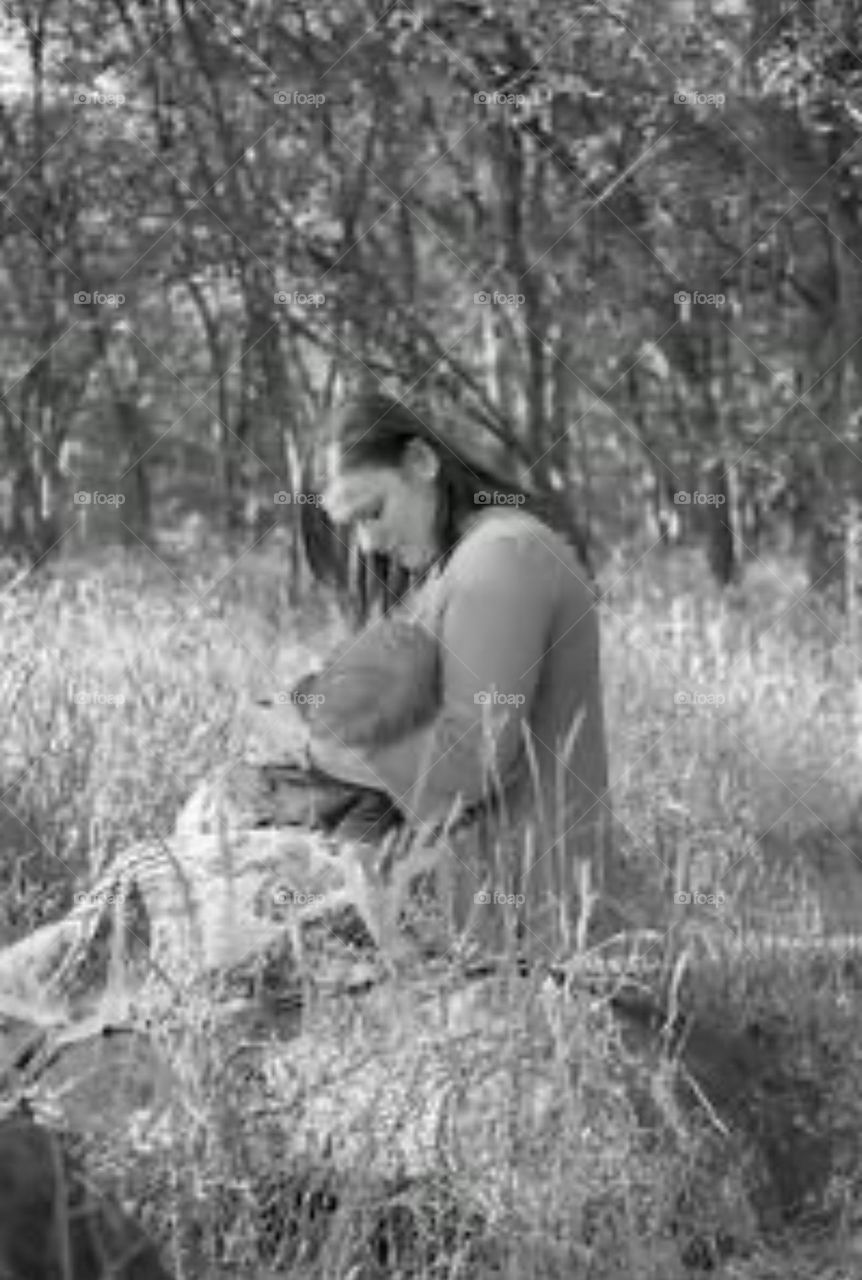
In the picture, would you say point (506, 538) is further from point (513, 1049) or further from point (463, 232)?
point (463, 232)

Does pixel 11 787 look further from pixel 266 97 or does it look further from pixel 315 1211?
pixel 266 97

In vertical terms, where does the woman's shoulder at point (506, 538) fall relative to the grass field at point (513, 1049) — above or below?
above

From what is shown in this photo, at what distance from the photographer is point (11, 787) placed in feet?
16.3

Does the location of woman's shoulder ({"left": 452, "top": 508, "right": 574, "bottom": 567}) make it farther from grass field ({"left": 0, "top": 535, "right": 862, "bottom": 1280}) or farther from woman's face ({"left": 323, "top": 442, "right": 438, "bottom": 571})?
grass field ({"left": 0, "top": 535, "right": 862, "bottom": 1280})

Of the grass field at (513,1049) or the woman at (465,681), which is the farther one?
the woman at (465,681)

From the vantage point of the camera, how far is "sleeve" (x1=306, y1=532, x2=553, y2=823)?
155 inches

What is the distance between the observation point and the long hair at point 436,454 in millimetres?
4086

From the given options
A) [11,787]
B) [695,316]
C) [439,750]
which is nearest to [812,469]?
[695,316]

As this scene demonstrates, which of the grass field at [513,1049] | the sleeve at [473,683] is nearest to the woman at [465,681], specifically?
the sleeve at [473,683]

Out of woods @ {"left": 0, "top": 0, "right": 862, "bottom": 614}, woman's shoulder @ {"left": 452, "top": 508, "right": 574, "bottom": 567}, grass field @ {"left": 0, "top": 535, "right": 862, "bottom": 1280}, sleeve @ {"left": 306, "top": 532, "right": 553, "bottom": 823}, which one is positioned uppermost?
woods @ {"left": 0, "top": 0, "right": 862, "bottom": 614}

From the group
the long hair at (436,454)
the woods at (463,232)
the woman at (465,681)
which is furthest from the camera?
the woods at (463,232)

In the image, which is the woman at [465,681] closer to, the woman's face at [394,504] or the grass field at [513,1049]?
the woman's face at [394,504]

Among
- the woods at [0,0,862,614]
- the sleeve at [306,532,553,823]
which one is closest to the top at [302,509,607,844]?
the sleeve at [306,532,553,823]

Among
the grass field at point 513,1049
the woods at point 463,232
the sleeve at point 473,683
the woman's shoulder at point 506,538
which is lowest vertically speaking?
the grass field at point 513,1049
